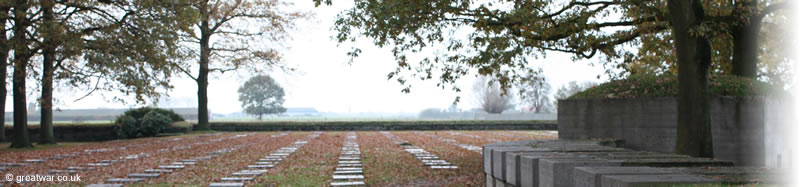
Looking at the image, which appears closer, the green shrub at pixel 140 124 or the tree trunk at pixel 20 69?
the tree trunk at pixel 20 69

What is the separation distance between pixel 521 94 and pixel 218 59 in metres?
23.0

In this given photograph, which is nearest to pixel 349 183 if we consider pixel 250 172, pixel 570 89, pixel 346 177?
pixel 346 177

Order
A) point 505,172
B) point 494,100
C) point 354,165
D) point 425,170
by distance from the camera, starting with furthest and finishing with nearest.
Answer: point 494,100
point 354,165
point 425,170
point 505,172

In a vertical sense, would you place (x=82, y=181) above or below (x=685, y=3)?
below

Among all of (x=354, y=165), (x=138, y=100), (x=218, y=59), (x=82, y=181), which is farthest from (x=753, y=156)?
(x=218, y=59)

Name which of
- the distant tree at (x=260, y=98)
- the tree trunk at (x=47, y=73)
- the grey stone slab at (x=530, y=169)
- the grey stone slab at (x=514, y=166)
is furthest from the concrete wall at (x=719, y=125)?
the distant tree at (x=260, y=98)

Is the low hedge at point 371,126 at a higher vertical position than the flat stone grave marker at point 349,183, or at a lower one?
lower

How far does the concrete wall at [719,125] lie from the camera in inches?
378

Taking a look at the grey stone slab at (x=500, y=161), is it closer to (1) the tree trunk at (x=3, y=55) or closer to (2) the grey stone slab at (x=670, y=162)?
(2) the grey stone slab at (x=670, y=162)

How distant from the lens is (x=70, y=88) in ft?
61.4

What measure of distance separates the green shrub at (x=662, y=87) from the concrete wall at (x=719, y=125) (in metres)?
0.25

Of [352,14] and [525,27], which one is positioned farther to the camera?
[352,14]

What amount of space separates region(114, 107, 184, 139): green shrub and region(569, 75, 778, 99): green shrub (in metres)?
23.4

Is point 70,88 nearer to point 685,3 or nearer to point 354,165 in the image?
point 354,165
